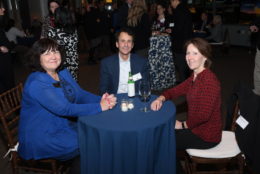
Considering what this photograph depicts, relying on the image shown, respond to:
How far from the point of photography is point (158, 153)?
1.89 metres

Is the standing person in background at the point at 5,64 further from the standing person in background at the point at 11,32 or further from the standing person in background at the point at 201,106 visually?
the standing person in background at the point at 11,32

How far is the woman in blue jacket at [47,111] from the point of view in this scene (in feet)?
6.10

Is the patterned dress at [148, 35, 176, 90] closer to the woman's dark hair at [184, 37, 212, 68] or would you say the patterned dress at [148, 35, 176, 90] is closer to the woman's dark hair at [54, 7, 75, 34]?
the woman's dark hair at [54, 7, 75, 34]

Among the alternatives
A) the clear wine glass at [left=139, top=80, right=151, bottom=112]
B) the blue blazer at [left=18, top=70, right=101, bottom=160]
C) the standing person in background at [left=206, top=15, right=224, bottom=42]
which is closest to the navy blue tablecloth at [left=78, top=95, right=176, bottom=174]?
the blue blazer at [left=18, top=70, right=101, bottom=160]

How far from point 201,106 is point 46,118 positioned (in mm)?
1121

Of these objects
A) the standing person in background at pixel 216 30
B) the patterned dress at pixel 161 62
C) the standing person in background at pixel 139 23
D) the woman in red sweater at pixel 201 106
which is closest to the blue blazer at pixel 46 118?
the woman in red sweater at pixel 201 106

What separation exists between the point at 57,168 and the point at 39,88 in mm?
627

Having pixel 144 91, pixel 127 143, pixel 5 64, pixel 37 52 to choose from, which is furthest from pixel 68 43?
pixel 127 143

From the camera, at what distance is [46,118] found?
1.92 meters

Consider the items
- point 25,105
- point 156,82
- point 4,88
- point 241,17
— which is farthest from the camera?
point 241,17

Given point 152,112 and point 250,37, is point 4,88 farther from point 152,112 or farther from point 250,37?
point 250,37

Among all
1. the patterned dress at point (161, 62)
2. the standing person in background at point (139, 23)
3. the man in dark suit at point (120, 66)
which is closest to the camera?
the man in dark suit at point (120, 66)

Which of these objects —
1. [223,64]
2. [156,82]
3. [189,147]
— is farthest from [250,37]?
[189,147]

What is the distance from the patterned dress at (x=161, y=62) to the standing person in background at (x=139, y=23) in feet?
0.53
